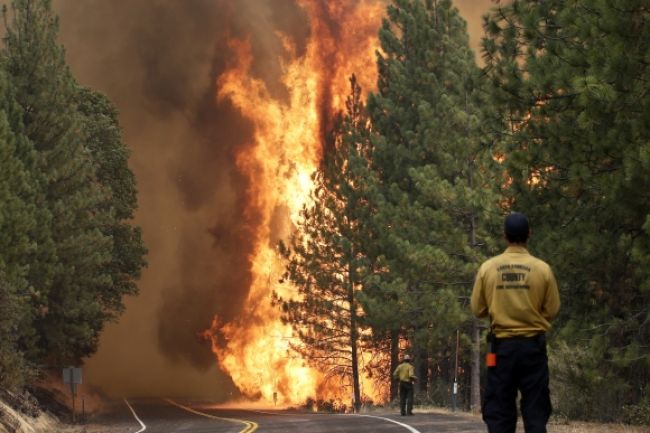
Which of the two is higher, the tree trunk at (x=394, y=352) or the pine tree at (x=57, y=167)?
the pine tree at (x=57, y=167)

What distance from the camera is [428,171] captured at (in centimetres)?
3319

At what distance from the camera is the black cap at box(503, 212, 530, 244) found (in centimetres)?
798

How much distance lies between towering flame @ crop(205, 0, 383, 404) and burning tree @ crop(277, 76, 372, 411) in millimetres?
5077

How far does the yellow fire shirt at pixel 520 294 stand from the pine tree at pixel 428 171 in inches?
794

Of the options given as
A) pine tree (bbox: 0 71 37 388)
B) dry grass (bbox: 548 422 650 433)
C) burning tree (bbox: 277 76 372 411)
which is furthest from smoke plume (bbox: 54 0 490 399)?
dry grass (bbox: 548 422 650 433)

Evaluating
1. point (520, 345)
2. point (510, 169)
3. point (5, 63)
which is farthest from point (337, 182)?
point (520, 345)

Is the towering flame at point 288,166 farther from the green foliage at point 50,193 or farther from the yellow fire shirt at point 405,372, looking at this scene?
the yellow fire shirt at point 405,372

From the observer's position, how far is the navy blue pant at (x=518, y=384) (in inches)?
311

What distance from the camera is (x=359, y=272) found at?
1571 inches

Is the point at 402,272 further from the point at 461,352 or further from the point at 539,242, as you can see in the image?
the point at 539,242

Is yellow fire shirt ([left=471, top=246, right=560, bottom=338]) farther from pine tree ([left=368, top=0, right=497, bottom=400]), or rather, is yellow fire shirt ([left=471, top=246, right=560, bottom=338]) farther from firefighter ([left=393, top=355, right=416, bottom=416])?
pine tree ([left=368, top=0, right=497, bottom=400])

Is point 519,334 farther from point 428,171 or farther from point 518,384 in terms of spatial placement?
point 428,171

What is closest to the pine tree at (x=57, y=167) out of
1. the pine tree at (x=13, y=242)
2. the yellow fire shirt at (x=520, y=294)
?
the pine tree at (x=13, y=242)

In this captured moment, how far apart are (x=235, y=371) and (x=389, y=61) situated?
2234 centimetres
